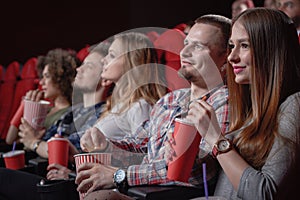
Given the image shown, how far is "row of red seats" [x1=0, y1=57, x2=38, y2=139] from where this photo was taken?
81.9 inches

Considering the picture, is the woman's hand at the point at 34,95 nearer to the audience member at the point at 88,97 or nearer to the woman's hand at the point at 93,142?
the audience member at the point at 88,97

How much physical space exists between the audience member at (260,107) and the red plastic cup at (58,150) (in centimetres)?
47

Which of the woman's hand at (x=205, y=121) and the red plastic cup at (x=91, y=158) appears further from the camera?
the red plastic cup at (x=91, y=158)

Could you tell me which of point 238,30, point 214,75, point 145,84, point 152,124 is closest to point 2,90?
point 145,84

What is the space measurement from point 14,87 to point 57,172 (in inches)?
44.5

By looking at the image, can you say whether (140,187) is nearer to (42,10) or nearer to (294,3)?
(294,3)

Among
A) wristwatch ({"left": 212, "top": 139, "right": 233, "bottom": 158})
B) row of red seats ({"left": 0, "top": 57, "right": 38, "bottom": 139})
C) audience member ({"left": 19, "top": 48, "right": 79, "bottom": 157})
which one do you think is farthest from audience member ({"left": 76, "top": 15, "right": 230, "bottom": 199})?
row of red seats ({"left": 0, "top": 57, "right": 38, "bottom": 139})

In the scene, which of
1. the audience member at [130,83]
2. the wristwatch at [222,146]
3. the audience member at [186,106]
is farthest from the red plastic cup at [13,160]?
the wristwatch at [222,146]

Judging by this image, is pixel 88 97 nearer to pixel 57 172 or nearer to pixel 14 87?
pixel 57 172

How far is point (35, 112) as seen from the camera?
1.44m

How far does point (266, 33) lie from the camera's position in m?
0.76

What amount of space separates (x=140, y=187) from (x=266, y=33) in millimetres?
356

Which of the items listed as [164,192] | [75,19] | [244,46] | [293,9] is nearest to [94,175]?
[164,192]

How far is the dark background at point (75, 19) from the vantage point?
314 cm
